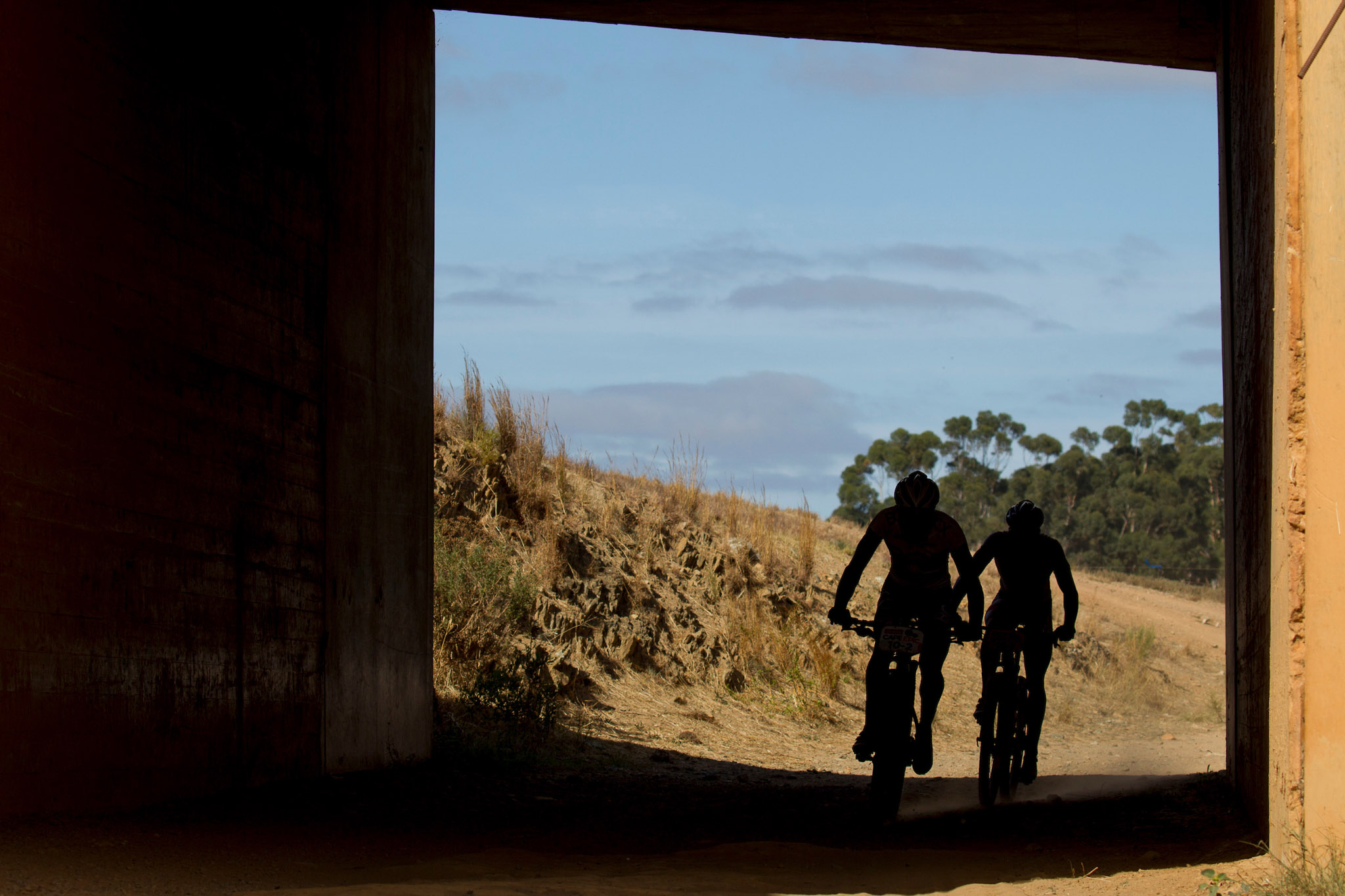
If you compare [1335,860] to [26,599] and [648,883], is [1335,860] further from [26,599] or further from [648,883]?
[26,599]

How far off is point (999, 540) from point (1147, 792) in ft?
6.68

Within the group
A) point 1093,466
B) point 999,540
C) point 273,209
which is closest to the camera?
point 273,209

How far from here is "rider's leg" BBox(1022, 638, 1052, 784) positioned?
8.09 meters

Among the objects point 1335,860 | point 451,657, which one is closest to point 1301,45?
point 1335,860

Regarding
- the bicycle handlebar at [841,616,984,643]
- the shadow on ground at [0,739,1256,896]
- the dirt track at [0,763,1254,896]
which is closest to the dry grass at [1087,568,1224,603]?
the shadow on ground at [0,739,1256,896]

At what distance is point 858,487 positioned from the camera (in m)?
68.4

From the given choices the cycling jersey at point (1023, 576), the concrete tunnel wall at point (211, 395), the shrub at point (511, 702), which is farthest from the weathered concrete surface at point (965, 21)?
the shrub at point (511, 702)

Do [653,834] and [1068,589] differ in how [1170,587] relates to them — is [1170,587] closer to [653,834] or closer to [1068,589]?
[1068,589]

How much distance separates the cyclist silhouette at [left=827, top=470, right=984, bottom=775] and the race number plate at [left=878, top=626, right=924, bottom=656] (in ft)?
0.51

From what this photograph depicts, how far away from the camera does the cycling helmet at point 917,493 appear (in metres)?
7.33

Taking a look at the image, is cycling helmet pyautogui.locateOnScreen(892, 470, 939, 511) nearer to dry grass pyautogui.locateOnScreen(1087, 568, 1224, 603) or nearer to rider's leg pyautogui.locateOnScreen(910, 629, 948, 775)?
rider's leg pyautogui.locateOnScreen(910, 629, 948, 775)

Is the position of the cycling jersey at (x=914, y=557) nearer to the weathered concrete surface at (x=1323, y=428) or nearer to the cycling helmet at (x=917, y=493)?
the cycling helmet at (x=917, y=493)

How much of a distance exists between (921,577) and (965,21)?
11.9ft

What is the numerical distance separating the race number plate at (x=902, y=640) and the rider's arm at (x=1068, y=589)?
1.46m
